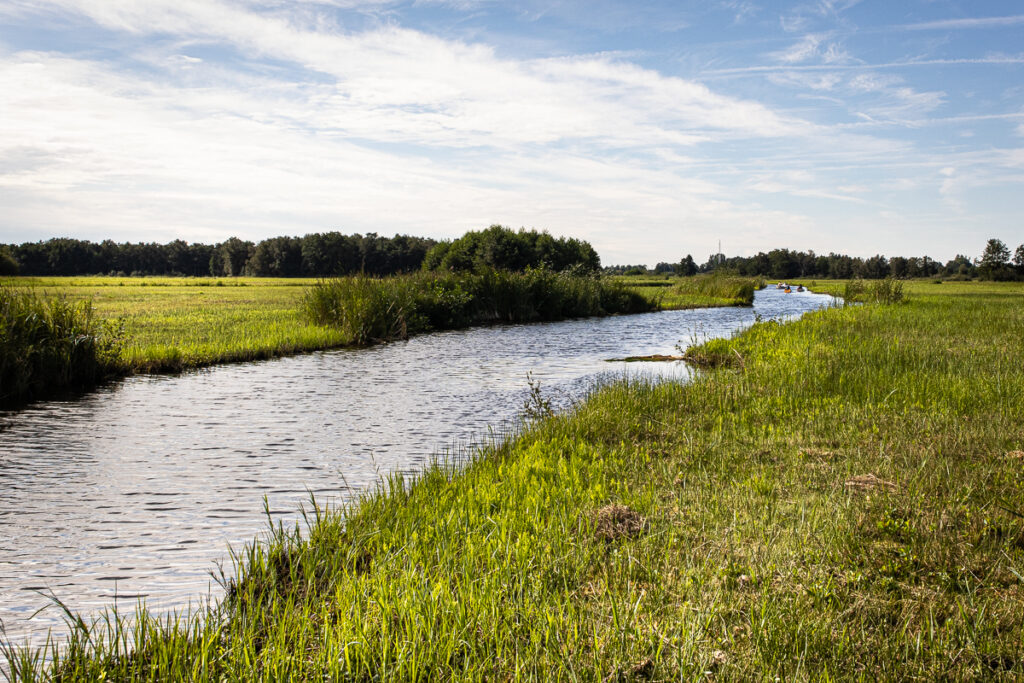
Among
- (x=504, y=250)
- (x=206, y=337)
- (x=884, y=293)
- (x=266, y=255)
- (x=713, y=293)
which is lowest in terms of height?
(x=206, y=337)

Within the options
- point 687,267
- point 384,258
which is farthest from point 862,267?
point 384,258

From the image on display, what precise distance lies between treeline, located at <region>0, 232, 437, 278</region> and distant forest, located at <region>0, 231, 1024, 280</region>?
0.16 metres

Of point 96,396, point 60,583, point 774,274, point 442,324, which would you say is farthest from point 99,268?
point 774,274

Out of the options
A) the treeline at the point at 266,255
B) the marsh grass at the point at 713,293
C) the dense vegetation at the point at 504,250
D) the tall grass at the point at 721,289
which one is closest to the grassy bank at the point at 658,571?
the marsh grass at the point at 713,293

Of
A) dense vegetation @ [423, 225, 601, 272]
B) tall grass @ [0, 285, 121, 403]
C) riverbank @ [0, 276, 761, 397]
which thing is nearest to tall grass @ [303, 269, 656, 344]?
riverbank @ [0, 276, 761, 397]

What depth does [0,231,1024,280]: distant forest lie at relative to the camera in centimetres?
6650

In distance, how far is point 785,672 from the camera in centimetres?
284

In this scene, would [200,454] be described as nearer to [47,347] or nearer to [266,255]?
[47,347]

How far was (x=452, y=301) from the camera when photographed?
26.2m

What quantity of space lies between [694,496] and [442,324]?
2129 centimetres

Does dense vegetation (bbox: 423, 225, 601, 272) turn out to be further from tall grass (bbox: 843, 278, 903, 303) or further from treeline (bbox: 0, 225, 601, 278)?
tall grass (bbox: 843, 278, 903, 303)

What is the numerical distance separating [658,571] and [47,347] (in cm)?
1239

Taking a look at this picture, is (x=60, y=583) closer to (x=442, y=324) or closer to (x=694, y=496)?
(x=694, y=496)

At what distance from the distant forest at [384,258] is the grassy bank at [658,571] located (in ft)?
187
